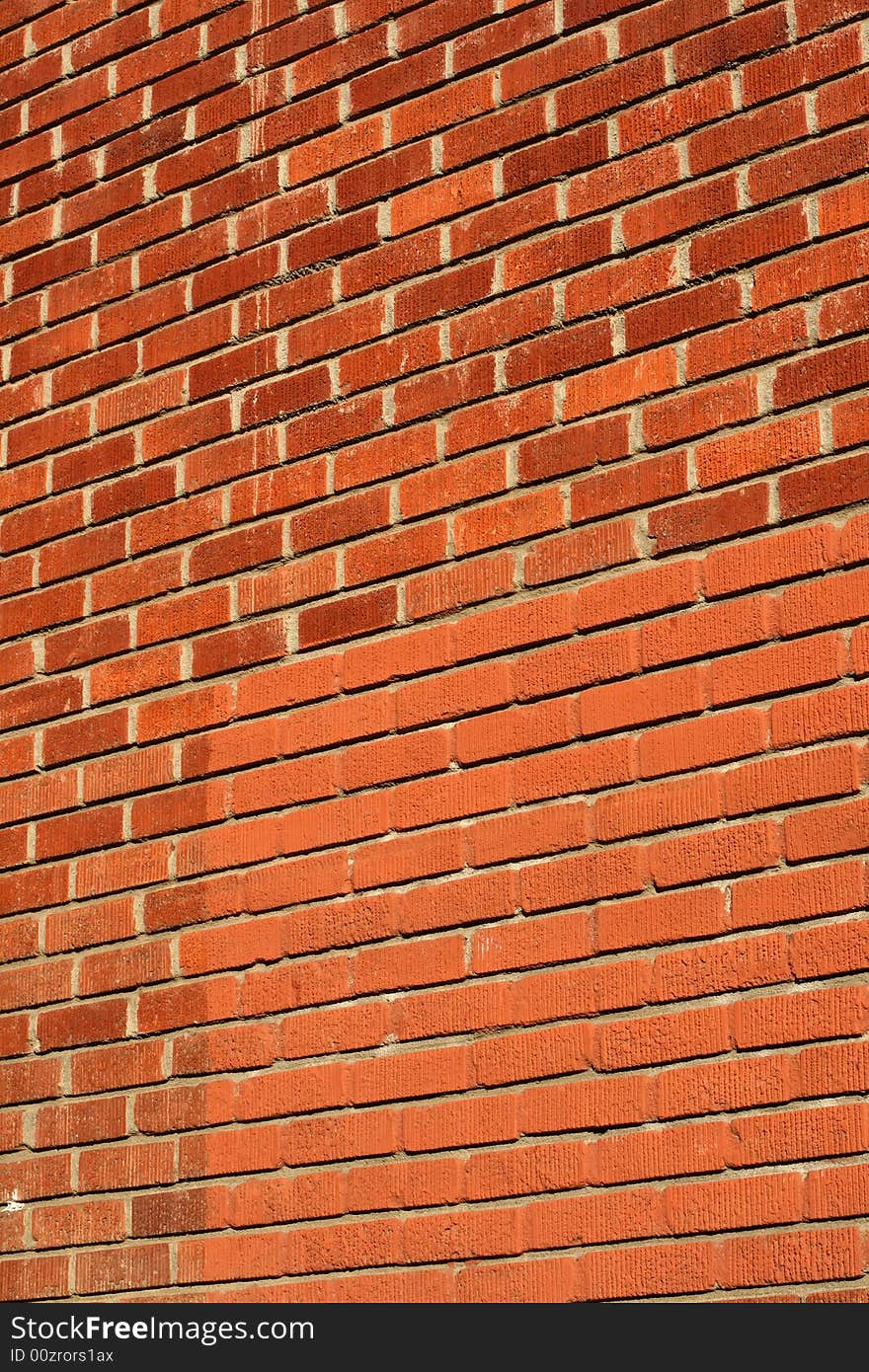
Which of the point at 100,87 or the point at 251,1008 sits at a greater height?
the point at 100,87

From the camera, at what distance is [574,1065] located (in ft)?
10.4

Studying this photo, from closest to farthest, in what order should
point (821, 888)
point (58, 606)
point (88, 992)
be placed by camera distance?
point (821, 888) < point (88, 992) < point (58, 606)

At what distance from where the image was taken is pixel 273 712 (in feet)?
12.2

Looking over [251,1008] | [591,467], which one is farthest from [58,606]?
[591,467]

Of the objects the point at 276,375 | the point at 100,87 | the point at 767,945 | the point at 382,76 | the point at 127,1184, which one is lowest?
the point at 127,1184

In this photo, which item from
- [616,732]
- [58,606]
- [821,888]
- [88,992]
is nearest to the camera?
[821,888]

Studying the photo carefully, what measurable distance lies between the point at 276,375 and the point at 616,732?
3.66 feet

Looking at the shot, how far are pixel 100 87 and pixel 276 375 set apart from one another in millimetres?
970

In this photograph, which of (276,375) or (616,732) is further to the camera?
(276,375)

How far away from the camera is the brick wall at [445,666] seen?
10.1 feet

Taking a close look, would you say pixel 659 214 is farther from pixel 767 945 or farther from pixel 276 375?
pixel 767 945

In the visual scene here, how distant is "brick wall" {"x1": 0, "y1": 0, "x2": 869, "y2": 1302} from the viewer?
10.1 ft

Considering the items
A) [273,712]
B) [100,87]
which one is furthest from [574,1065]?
[100,87]

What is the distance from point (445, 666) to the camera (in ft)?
11.5
